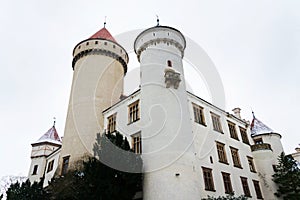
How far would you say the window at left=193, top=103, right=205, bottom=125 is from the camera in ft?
70.5

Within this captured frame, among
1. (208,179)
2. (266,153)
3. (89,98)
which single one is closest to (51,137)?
(89,98)

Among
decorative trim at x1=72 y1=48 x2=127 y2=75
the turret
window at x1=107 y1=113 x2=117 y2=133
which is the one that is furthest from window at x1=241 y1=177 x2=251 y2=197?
the turret

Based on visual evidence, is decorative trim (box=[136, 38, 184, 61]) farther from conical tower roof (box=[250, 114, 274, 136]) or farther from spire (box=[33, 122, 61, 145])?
spire (box=[33, 122, 61, 145])

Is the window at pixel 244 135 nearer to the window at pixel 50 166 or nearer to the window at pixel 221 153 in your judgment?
the window at pixel 221 153

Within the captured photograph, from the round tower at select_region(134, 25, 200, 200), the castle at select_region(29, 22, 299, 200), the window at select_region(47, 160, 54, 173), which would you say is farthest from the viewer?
the window at select_region(47, 160, 54, 173)

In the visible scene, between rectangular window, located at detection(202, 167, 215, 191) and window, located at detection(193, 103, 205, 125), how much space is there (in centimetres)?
408

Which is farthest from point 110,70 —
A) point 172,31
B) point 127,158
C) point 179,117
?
point 127,158

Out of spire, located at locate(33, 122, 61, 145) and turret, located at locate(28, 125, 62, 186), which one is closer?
turret, located at locate(28, 125, 62, 186)

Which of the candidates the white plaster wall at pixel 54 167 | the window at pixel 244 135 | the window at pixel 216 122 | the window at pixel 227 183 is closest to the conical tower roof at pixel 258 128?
the window at pixel 244 135

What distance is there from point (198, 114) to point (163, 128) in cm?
547

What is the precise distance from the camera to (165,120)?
59.3 feet

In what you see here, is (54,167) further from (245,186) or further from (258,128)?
(258,128)

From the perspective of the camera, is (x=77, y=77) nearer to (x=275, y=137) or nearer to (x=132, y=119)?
(x=132, y=119)

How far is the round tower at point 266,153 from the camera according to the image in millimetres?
25141
